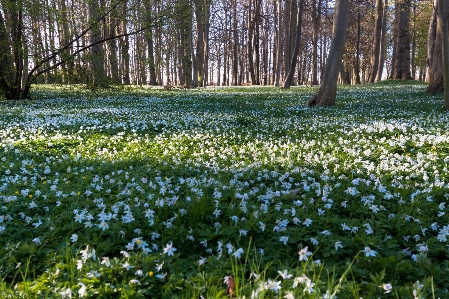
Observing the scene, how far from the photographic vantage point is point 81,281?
2371mm

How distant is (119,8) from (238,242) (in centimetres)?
1689

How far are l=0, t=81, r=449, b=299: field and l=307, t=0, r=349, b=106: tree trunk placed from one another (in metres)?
6.25

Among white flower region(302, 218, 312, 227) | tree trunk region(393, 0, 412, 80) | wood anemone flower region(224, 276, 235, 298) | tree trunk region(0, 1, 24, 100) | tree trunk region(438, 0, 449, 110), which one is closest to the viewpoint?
wood anemone flower region(224, 276, 235, 298)

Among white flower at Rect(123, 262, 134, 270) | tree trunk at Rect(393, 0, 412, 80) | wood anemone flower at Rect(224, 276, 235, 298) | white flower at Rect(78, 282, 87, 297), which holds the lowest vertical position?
wood anemone flower at Rect(224, 276, 235, 298)

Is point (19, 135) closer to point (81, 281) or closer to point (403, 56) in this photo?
point (81, 281)

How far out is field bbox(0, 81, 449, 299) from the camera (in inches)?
94.7

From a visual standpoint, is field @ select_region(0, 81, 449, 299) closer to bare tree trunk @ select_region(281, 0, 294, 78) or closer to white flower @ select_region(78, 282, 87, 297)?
white flower @ select_region(78, 282, 87, 297)

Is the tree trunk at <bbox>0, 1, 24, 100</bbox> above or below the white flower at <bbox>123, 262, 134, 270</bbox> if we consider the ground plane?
above

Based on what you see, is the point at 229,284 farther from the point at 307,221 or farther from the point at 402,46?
the point at 402,46

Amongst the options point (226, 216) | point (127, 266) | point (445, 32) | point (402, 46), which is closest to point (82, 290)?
point (127, 266)

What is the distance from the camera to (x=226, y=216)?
365cm

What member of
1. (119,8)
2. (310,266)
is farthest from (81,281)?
(119,8)

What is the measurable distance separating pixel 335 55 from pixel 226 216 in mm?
11558

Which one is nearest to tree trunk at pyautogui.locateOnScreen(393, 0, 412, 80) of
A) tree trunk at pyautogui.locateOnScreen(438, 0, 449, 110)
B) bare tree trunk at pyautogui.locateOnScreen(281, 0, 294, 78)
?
bare tree trunk at pyautogui.locateOnScreen(281, 0, 294, 78)
